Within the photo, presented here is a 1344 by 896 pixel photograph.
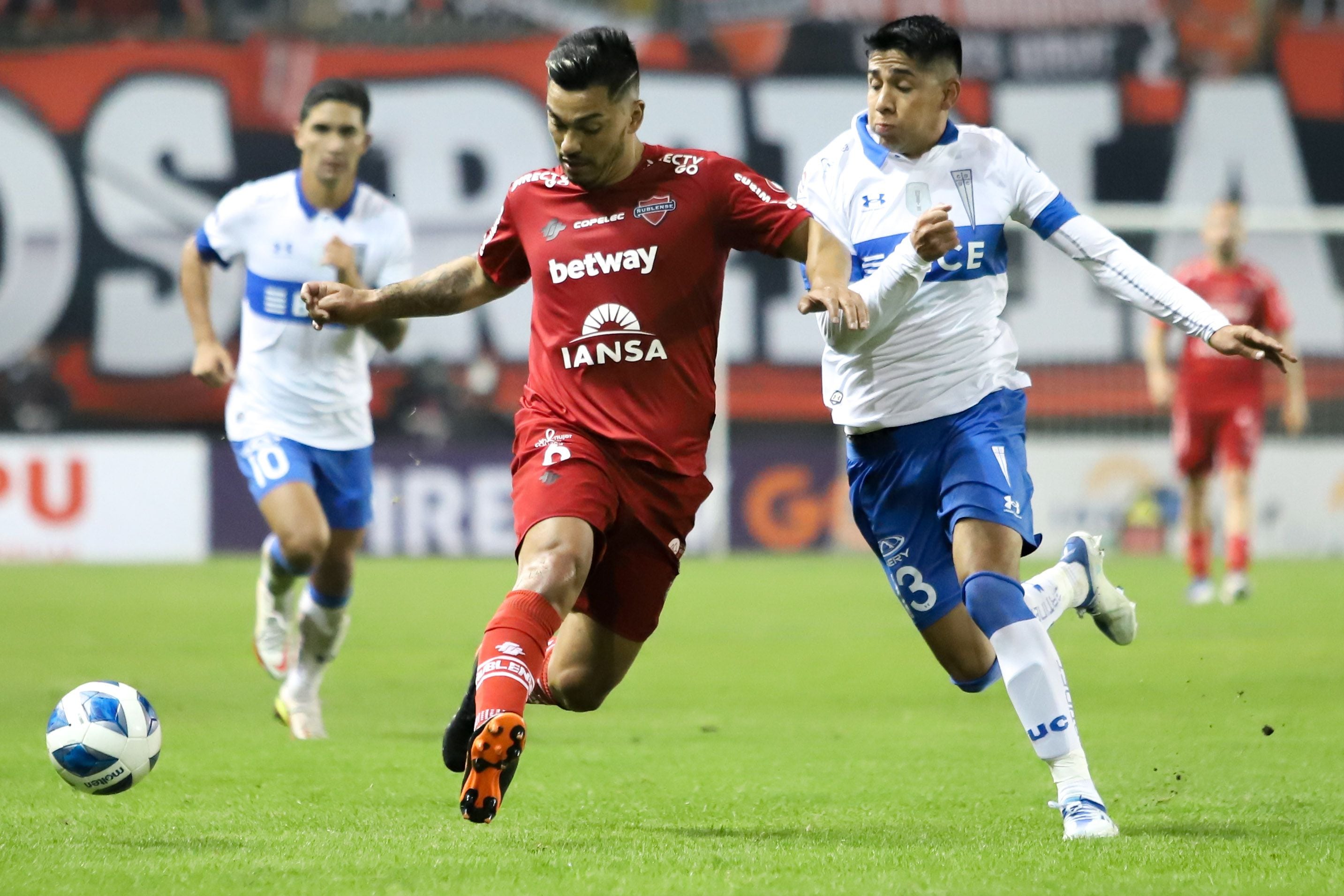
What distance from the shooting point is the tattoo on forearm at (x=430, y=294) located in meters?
5.43

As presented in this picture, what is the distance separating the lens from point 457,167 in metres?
23.5

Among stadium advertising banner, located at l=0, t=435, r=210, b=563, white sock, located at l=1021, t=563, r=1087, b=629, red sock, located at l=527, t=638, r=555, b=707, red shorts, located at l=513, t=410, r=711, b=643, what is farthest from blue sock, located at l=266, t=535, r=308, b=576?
stadium advertising banner, located at l=0, t=435, r=210, b=563

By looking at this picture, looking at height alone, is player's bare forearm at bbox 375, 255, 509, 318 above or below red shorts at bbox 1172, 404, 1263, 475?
above

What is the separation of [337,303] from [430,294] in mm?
299

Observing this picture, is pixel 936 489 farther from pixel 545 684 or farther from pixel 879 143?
pixel 545 684

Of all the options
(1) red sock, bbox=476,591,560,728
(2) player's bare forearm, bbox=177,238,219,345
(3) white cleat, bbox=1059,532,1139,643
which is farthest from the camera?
(2) player's bare forearm, bbox=177,238,219,345

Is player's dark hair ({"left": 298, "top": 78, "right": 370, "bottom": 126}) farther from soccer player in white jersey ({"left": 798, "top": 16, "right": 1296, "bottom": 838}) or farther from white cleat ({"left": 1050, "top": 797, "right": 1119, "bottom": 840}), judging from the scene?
white cleat ({"left": 1050, "top": 797, "right": 1119, "bottom": 840})

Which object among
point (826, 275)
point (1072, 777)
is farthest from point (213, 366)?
point (1072, 777)

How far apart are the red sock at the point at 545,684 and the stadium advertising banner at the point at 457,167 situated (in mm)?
16012

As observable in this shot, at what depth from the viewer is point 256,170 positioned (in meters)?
22.7

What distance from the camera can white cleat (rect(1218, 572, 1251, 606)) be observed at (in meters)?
13.2

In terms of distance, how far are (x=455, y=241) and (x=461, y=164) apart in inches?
42.1

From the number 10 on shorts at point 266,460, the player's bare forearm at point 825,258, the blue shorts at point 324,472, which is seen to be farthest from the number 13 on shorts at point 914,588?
the number 10 on shorts at point 266,460

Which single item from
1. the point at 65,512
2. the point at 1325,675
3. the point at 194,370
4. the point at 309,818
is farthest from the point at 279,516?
the point at 65,512
